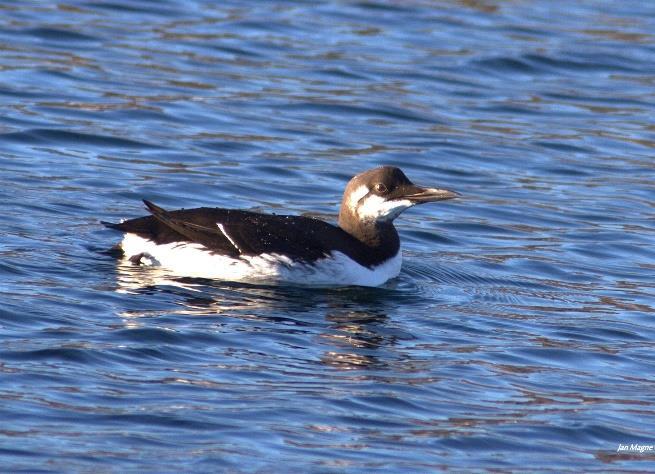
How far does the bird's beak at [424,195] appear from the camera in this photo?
935 cm

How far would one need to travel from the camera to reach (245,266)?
8.95 metres

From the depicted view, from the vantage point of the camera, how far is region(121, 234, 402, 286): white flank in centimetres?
895

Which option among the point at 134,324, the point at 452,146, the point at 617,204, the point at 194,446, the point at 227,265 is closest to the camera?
the point at 194,446

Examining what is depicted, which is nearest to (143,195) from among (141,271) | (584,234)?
(141,271)

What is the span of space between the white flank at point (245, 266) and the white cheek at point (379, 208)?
464 mm

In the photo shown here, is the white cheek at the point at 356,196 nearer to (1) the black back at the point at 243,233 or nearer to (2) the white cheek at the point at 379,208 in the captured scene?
(2) the white cheek at the point at 379,208

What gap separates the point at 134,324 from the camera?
7789mm

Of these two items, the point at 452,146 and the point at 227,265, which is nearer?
the point at 227,265

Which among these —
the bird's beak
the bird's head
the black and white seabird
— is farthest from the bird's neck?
the bird's beak

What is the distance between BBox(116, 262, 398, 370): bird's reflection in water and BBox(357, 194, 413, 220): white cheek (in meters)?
0.48

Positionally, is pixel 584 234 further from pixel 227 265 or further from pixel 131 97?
pixel 131 97

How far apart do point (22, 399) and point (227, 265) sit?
2.63 meters

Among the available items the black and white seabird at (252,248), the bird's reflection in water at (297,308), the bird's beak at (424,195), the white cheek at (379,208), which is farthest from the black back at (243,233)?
the bird's beak at (424,195)

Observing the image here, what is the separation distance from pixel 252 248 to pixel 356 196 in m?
0.90
